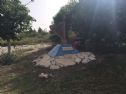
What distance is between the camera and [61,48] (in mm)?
13125

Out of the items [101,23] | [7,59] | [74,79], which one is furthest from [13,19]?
[74,79]

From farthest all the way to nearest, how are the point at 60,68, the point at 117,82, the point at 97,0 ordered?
the point at 97,0 < the point at 60,68 < the point at 117,82

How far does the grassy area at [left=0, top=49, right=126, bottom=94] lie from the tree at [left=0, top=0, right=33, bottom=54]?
3.33 m

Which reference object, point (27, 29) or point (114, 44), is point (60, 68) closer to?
point (114, 44)

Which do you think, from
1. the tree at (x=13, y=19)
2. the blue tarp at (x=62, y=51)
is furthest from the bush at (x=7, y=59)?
the blue tarp at (x=62, y=51)

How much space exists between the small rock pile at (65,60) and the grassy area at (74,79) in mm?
426

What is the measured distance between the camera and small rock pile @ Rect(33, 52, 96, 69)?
38.8ft

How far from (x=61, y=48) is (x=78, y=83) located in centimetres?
403

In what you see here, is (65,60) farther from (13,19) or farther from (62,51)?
(13,19)

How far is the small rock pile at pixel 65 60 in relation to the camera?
38.8 feet

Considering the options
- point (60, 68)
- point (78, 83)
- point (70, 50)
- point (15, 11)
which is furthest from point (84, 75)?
point (15, 11)

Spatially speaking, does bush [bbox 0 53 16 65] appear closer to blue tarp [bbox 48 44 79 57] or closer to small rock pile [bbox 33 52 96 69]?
small rock pile [bbox 33 52 96 69]

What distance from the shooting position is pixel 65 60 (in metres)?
12.3

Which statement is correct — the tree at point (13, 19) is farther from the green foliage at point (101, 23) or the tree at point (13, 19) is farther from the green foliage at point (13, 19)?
the green foliage at point (101, 23)
